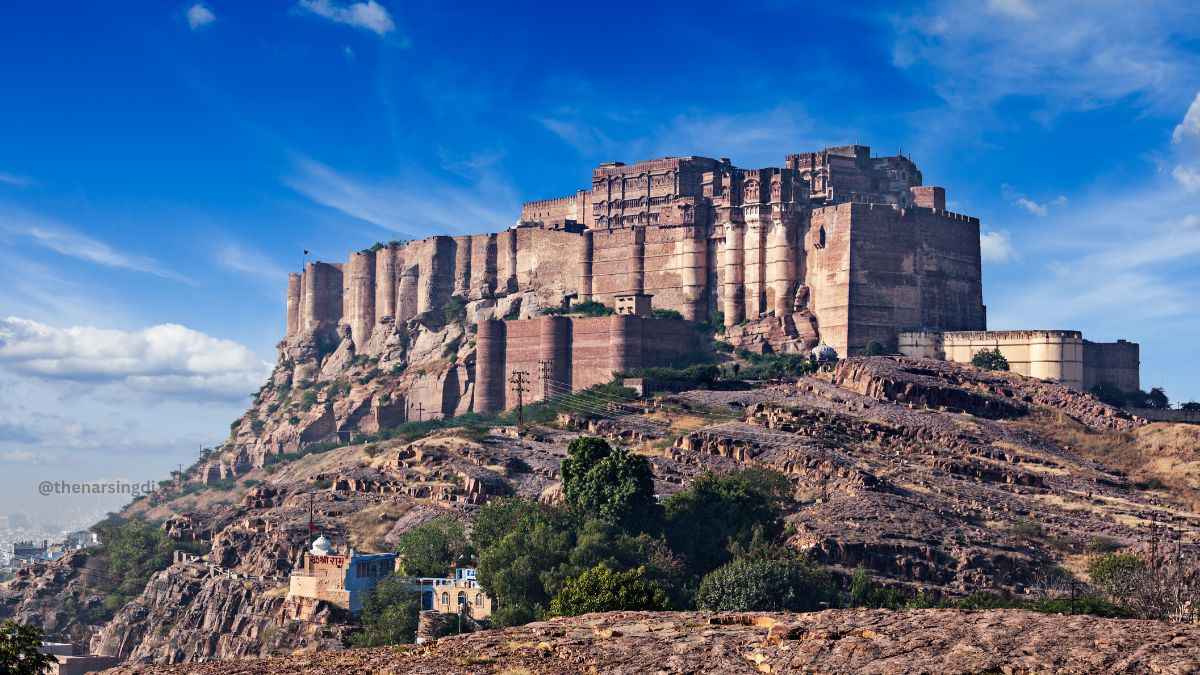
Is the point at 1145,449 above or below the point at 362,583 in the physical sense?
above

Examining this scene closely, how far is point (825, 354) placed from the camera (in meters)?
103

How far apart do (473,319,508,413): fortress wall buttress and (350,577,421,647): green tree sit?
142 ft

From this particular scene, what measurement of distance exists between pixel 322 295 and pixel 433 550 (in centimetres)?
7339

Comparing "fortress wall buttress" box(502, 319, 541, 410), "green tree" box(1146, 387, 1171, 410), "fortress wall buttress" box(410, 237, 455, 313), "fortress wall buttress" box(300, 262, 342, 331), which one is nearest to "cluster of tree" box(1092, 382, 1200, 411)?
"green tree" box(1146, 387, 1171, 410)

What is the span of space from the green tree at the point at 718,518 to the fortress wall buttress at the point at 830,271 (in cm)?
2886

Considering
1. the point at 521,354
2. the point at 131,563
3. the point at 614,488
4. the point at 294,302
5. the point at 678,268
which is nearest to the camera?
the point at 614,488

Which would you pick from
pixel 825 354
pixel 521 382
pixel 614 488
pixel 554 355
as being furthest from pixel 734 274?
pixel 614 488

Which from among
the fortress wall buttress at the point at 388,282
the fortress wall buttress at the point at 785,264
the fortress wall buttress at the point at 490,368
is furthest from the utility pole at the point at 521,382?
the fortress wall buttress at the point at 388,282

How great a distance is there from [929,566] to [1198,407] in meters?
41.4

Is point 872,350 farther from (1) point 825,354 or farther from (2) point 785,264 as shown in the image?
(2) point 785,264

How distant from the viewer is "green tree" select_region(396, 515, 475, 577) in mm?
71250

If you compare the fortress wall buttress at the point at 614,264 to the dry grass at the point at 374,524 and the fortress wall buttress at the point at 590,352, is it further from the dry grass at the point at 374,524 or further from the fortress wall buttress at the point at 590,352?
the dry grass at the point at 374,524

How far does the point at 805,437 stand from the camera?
87.9 m

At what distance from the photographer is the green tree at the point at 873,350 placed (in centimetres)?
10219
